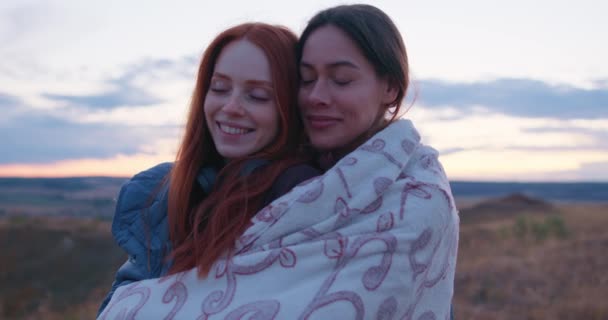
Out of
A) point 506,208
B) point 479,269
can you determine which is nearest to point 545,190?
point 506,208

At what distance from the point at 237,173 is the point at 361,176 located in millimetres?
481

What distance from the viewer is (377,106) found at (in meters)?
2.88

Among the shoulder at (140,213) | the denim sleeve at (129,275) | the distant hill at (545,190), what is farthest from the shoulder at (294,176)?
the distant hill at (545,190)

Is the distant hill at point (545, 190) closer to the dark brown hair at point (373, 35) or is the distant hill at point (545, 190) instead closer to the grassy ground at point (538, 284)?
the grassy ground at point (538, 284)

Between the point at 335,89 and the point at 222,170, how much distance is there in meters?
0.52

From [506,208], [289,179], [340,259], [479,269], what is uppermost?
[289,179]

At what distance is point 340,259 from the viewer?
235cm

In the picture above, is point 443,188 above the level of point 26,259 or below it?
above

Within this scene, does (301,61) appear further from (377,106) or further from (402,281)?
(402,281)

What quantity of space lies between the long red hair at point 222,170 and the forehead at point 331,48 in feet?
0.27

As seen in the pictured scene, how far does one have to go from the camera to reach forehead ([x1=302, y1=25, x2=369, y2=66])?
2.75 metres

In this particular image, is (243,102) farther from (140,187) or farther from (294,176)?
(140,187)

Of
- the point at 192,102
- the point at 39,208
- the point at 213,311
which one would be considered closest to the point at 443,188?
the point at 213,311

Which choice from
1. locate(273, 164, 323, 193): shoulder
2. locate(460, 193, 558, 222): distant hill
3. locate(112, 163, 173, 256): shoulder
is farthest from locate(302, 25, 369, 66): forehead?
locate(460, 193, 558, 222): distant hill
